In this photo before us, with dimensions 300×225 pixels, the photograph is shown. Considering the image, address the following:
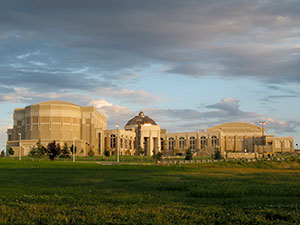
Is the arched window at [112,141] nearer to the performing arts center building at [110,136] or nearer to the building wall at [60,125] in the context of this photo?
the performing arts center building at [110,136]

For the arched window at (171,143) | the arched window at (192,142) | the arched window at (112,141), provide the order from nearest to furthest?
the arched window at (112,141) < the arched window at (192,142) < the arched window at (171,143)

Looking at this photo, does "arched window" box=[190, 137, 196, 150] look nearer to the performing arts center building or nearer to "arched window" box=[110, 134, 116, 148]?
the performing arts center building

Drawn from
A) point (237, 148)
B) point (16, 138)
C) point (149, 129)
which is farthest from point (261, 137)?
point (16, 138)

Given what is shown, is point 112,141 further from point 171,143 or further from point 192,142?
point 192,142

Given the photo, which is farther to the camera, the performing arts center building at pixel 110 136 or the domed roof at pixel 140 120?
the domed roof at pixel 140 120

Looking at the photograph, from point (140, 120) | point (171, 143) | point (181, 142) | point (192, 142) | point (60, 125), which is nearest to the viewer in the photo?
point (60, 125)

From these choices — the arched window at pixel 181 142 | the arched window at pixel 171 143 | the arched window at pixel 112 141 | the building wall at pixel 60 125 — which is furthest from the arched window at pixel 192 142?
the building wall at pixel 60 125

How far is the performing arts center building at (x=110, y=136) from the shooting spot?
151 m

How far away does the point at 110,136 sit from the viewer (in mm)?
162625

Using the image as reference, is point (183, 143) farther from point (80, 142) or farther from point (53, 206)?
point (53, 206)

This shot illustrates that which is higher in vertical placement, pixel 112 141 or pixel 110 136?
pixel 110 136

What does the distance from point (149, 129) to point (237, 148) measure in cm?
4222

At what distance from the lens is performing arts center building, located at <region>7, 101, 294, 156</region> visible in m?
151

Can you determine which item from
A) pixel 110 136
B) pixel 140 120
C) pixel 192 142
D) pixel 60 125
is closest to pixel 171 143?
pixel 192 142
